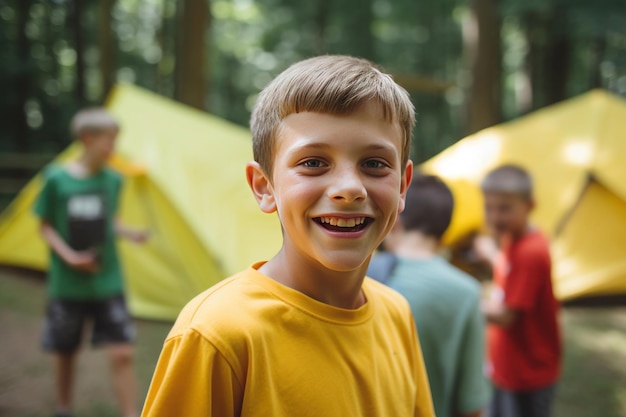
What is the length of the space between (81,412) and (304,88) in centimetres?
356

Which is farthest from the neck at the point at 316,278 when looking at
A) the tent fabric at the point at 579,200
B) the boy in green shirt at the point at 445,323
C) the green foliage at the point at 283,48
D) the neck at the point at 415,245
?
the green foliage at the point at 283,48

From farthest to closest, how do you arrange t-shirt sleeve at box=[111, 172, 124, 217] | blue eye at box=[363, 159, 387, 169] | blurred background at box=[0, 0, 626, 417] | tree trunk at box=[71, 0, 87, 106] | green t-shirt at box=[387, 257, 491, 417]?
tree trunk at box=[71, 0, 87, 106], blurred background at box=[0, 0, 626, 417], t-shirt sleeve at box=[111, 172, 124, 217], green t-shirt at box=[387, 257, 491, 417], blue eye at box=[363, 159, 387, 169]

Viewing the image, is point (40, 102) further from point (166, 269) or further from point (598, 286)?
point (598, 286)

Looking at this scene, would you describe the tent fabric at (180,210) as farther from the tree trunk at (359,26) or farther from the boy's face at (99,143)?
the tree trunk at (359,26)

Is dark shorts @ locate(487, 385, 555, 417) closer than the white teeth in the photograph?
No

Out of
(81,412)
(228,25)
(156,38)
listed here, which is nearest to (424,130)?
(228,25)

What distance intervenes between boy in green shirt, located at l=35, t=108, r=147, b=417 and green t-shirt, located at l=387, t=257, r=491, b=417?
212 centimetres

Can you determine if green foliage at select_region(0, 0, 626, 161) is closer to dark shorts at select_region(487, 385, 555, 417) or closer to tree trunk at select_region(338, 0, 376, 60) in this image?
tree trunk at select_region(338, 0, 376, 60)

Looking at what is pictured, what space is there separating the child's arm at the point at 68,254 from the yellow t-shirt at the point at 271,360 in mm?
2536

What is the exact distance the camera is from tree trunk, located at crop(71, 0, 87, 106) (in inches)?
567

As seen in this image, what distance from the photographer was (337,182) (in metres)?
1.00

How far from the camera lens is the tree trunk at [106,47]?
12.9m

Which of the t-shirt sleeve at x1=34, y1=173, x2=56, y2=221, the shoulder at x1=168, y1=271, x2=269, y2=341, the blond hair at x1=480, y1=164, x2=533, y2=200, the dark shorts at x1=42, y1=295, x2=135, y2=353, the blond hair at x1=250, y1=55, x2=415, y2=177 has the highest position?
the blond hair at x1=250, y1=55, x2=415, y2=177

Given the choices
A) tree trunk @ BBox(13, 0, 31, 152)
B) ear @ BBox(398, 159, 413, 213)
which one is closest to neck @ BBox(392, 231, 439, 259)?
ear @ BBox(398, 159, 413, 213)
